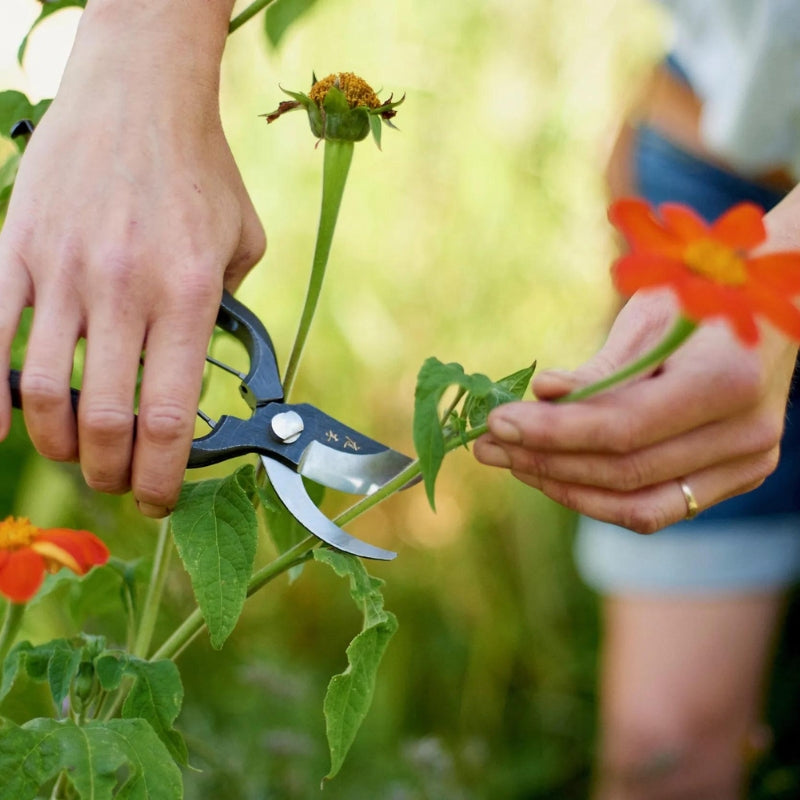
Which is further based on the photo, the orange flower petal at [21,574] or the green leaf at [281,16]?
the green leaf at [281,16]

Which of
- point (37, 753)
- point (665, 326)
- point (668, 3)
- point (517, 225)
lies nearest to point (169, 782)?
point (37, 753)

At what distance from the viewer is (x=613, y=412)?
61 centimetres

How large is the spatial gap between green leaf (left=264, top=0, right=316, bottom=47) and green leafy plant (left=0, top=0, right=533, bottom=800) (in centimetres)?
7

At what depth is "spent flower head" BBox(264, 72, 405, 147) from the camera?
68 centimetres

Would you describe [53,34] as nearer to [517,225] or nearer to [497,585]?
[517,225]

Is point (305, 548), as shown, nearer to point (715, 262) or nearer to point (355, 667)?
point (355, 667)

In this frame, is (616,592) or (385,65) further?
(385,65)

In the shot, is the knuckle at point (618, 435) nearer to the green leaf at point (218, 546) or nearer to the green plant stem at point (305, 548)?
the green plant stem at point (305, 548)

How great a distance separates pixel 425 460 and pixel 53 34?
4.46ft

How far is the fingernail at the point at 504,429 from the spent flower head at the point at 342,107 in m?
0.20

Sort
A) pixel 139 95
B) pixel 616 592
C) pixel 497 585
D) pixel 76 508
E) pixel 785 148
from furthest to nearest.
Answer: pixel 497 585
pixel 616 592
pixel 76 508
pixel 785 148
pixel 139 95

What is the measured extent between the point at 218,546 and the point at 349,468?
0.13m

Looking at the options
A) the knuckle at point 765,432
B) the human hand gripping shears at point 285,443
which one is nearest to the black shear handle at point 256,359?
the human hand gripping shears at point 285,443

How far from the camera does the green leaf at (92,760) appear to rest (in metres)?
0.59
